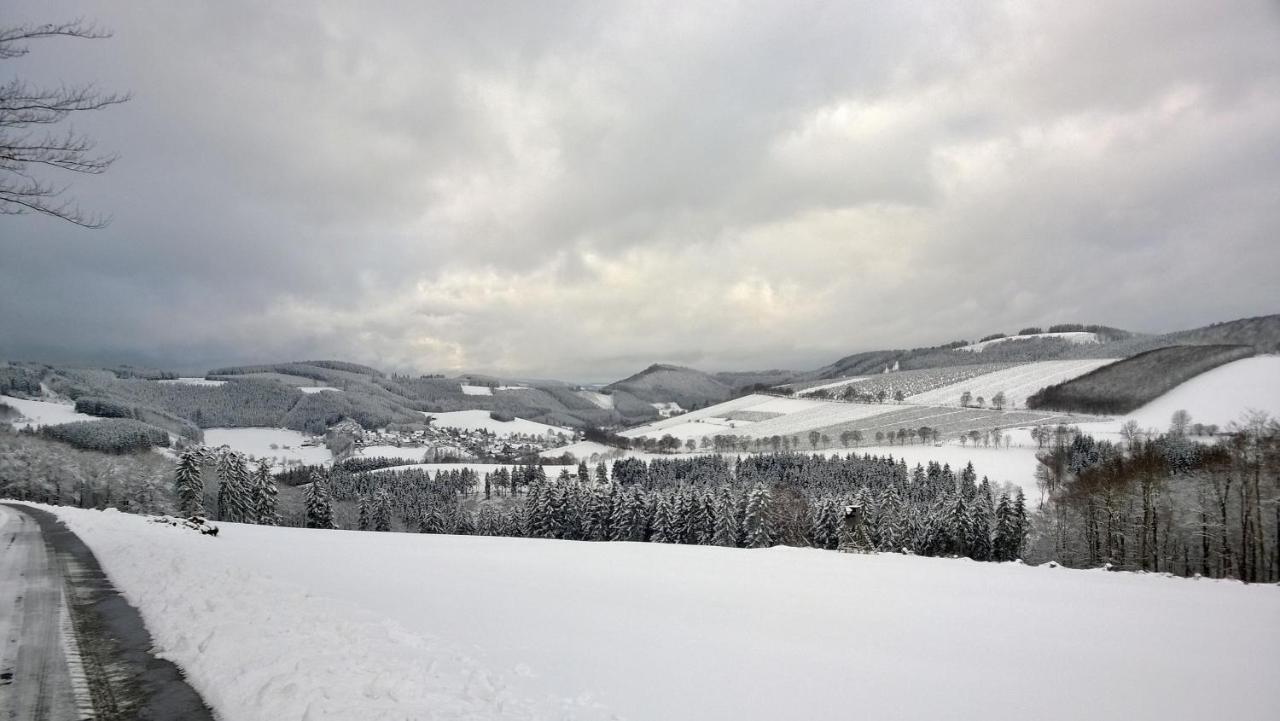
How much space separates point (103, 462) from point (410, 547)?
74058 millimetres

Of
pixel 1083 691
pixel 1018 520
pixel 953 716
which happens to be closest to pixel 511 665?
pixel 953 716

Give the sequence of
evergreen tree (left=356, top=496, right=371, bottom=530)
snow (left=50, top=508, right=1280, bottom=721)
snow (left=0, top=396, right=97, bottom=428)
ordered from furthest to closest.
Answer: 1. snow (left=0, top=396, right=97, bottom=428)
2. evergreen tree (left=356, top=496, right=371, bottom=530)
3. snow (left=50, top=508, right=1280, bottom=721)

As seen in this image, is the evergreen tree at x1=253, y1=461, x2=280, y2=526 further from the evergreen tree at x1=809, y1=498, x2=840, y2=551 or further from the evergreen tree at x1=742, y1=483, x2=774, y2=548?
the evergreen tree at x1=809, y1=498, x2=840, y2=551

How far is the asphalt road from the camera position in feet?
18.5

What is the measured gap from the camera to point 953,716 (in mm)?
6086

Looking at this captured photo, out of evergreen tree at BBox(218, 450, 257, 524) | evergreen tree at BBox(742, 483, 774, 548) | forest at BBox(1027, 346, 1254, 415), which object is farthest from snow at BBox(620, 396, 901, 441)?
evergreen tree at BBox(218, 450, 257, 524)

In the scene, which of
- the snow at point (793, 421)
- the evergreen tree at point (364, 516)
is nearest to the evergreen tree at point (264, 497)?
the evergreen tree at point (364, 516)

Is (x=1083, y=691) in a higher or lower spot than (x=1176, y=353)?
lower

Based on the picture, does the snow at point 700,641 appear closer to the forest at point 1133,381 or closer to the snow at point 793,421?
the forest at point 1133,381

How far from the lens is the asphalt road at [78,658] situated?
563 centimetres

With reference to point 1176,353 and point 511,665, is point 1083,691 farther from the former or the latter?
point 1176,353

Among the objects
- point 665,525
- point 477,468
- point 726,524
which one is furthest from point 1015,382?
point 477,468

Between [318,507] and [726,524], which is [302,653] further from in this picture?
[318,507]

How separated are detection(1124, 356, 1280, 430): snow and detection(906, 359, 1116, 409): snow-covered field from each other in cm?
3468
